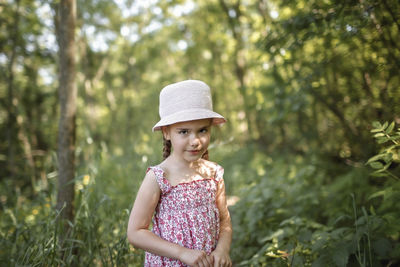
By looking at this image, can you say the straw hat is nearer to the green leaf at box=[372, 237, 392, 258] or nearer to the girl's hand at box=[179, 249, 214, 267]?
the girl's hand at box=[179, 249, 214, 267]

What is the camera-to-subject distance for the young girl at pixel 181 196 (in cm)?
166

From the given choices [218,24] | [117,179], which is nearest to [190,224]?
[117,179]

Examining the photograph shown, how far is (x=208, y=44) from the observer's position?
13.4 m

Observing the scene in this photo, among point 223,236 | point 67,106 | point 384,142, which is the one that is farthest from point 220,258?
point 67,106

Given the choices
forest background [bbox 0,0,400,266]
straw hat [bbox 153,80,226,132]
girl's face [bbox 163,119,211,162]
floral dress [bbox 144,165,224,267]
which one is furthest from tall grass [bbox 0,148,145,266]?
straw hat [bbox 153,80,226,132]

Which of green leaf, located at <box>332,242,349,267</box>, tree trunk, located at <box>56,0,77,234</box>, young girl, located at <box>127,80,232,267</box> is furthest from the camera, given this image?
tree trunk, located at <box>56,0,77,234</box>

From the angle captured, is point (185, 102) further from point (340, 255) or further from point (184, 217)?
point (340, 255)

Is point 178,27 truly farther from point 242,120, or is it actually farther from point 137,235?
point 137,235

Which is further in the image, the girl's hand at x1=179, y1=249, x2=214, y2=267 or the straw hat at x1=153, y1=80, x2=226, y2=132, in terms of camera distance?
the straw hat at x1=153, y1=80, x2=226, y2=132

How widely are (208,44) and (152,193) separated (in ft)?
40.7

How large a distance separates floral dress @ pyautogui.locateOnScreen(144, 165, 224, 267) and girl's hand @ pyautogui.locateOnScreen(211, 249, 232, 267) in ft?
0.20

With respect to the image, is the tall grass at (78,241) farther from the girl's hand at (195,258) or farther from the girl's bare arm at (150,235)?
the girl's hand at (195,258)

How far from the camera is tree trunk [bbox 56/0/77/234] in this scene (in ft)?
9.48

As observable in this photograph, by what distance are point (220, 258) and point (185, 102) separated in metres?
0.85
